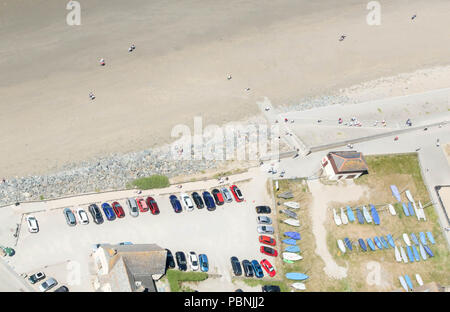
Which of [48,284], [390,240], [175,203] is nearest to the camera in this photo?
[48,284]

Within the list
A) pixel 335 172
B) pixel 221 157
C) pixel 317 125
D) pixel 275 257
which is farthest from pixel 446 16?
pixel 275 257

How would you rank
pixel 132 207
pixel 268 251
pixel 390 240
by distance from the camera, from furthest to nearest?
1. pixel 390 240
2. pixel 268 251
3. pixel 132 207

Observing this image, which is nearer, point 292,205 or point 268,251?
point 268,251

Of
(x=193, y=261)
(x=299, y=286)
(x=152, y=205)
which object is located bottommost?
(x=299, y=286)

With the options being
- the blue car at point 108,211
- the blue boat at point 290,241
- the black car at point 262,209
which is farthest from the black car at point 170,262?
the blue boat at point 290,241

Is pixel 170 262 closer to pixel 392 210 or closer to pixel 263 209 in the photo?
pixel 263 209

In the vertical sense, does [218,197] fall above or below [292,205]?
above

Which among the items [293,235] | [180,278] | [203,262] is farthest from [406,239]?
[180,278]
